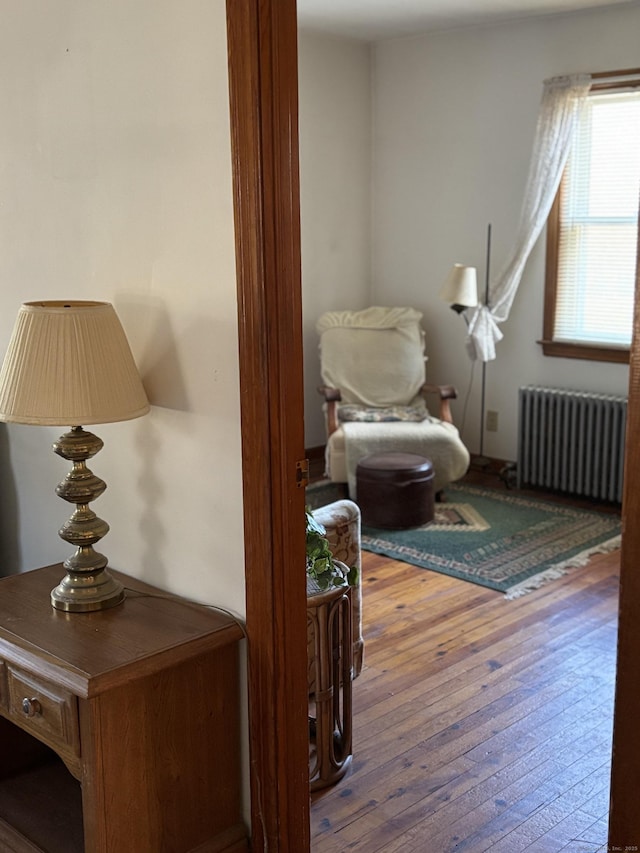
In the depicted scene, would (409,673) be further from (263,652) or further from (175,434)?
(175,434)

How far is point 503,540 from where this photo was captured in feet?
15.2

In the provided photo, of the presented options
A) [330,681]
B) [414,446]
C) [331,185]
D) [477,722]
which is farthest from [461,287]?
[330,681]

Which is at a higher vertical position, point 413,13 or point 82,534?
point 413,13

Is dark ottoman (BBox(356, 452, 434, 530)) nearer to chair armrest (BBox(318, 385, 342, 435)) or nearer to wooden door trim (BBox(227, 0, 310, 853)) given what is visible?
chair armrest (BBox(318, 385, 342, 435))

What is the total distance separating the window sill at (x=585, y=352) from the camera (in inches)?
202

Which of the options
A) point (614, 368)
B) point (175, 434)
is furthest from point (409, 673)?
point (614, 368)

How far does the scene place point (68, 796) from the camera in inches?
93.9

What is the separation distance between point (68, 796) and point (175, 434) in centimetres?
97

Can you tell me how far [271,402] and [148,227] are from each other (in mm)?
541

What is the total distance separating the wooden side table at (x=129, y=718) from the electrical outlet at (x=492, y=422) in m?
3.77

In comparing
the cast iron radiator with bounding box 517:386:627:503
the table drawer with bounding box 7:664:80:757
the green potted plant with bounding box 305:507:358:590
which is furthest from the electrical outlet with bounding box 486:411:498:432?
the table drawer with bounding box 7:664:80:757

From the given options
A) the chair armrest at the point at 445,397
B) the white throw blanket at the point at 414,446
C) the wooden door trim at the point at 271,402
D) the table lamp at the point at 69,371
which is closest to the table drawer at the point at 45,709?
the wooden door trim at the point at 271,402

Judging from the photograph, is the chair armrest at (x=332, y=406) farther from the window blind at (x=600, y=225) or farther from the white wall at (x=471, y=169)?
the window blind at (x=600, y=225)

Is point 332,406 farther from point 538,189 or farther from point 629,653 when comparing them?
point 629,653
